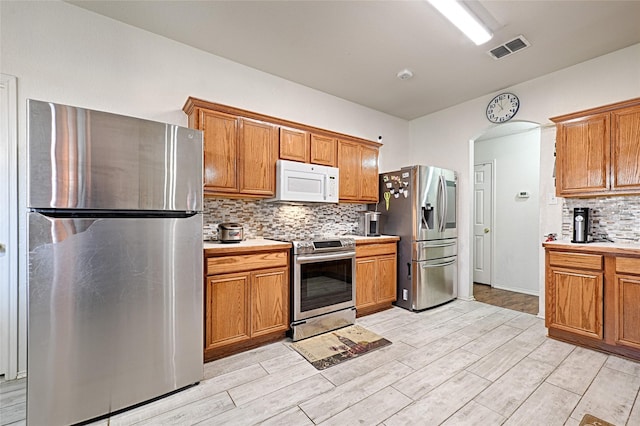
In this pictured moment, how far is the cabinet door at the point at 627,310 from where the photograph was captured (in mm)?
2326

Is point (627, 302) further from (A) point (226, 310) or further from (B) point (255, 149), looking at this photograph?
(B) point (255, 149)

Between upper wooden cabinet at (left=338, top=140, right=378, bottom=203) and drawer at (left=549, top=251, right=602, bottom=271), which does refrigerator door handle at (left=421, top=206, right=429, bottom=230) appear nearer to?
upper wooden cabinet at (left=338, top=140, right=378, bottom=203)

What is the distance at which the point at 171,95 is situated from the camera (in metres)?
2.71

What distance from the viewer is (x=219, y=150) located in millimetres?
2656

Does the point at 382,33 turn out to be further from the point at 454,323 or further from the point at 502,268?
the point at 502,268

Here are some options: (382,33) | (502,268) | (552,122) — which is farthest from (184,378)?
(502,268)

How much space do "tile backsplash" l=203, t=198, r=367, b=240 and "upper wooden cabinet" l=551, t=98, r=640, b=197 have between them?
7.80 ft

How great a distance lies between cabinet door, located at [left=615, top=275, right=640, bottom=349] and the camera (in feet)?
7.63

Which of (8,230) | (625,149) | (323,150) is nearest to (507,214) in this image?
(625,149)

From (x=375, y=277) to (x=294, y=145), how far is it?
6.18 feet

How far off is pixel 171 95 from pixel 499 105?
3.90m

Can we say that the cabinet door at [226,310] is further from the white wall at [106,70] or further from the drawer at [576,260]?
the drawer at [576,260]

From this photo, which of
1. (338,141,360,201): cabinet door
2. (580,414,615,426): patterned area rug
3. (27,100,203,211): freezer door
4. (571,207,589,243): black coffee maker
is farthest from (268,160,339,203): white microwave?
(580,414,615,426): patterned area rug

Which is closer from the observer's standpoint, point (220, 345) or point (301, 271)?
point (220, 345)
